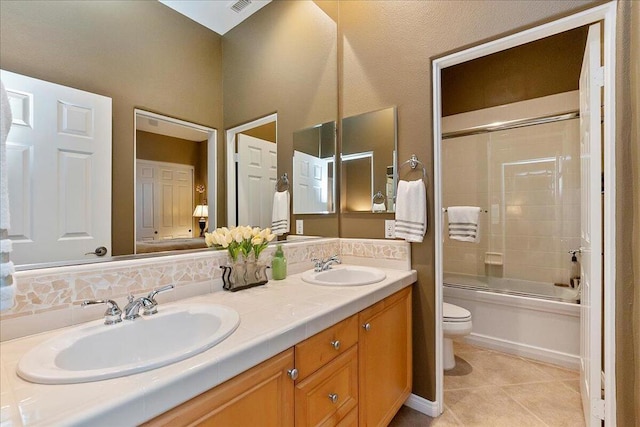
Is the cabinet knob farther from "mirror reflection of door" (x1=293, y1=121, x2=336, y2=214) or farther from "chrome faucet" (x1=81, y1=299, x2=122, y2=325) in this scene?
"mirror reflection of door" (x1=293, y1=121, x2=336, y2=214)

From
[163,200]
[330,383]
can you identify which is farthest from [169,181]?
[330,383]

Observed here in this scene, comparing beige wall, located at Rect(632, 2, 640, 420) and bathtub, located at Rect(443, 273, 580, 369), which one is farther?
bathtub, located at Rect(443, 273, 580, 369)

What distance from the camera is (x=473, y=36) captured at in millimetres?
1568

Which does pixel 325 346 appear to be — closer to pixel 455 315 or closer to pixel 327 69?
pixel 455 315

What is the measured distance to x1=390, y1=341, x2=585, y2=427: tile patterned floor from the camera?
5.46 ft

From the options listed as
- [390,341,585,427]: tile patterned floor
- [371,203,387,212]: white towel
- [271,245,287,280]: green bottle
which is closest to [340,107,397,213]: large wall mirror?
[371,203,387,212]: white towel

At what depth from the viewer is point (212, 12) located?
4.58 feet

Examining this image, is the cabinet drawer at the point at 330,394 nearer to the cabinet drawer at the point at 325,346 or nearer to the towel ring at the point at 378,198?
the cabinet drawer at the point at 325,346

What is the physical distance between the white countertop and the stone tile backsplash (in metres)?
0.05

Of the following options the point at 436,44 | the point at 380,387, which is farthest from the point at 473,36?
the point at 380,387

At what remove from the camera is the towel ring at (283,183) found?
1.81 m

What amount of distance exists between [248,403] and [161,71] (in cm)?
126

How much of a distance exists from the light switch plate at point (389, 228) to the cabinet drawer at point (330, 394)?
824 mm

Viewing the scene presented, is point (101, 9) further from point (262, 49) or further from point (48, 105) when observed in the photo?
point (262, 49)
